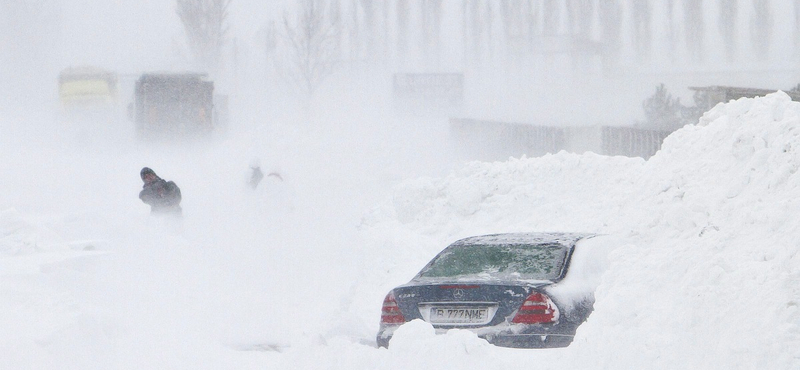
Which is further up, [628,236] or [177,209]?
[628,236]

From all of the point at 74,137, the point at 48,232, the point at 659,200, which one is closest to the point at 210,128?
the point at 74,137

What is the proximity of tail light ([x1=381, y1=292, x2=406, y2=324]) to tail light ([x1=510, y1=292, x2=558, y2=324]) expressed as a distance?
86 cm

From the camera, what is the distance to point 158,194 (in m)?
13.9

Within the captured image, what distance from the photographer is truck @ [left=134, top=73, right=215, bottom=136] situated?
30.4m

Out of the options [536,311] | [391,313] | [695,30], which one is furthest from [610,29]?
[536,311]

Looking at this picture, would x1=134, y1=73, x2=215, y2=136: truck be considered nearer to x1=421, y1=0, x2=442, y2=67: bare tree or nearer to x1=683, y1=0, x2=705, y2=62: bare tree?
x1=421, y1=0, x2=442, y2=67: bare tree

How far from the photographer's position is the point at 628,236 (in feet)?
20.6

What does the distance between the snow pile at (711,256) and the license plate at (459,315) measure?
90 cm

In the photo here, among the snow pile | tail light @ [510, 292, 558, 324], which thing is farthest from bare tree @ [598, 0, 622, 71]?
tail light @ [510, 292, 558, 324]

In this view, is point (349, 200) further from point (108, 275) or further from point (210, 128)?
point (108, 275)

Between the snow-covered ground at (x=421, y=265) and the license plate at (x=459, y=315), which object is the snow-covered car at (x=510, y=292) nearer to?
the license plate at (x=459, y=315)

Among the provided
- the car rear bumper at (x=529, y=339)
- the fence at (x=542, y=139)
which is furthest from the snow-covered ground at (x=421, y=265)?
the fence at (x=542, y=139)

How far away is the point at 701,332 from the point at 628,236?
1330 millimetres

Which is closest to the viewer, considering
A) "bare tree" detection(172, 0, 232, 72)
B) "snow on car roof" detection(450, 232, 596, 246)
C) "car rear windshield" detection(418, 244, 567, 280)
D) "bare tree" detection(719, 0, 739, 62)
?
"car rear windshield" detection(418, 244, 567, 280)
